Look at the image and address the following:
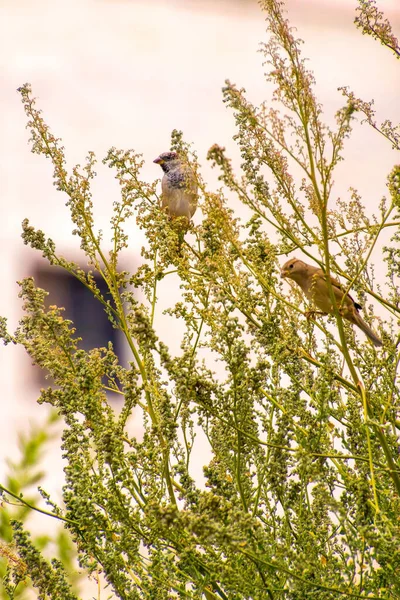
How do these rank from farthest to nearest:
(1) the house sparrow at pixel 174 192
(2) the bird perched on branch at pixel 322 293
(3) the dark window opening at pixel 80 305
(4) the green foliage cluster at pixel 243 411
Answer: (3) the dark window opening at pixel 80 305
(1) the house sparrow at pixel 174 192
(2) the bird perched on branch at pixel 322 293
(4) the green foliage cluster at pixel 243 411

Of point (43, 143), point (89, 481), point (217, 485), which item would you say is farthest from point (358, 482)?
point (43, 143)

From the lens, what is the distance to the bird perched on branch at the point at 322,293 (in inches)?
39.4

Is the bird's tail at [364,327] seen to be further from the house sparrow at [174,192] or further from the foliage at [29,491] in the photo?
the foliage at [29,491]

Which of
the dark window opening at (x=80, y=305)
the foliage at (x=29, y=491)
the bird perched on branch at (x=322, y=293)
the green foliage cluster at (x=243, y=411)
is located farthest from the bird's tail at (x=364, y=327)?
the dark window opening at (x=80, y=305)

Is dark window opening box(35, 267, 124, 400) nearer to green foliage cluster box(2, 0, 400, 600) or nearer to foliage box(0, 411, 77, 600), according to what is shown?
foliage box(0, 411, 77, 600)

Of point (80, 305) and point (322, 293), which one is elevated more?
point (80, 305)

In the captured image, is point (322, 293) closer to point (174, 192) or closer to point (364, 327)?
point (364, 327)

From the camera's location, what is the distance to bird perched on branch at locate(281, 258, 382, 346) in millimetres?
1000

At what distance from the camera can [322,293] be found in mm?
1075

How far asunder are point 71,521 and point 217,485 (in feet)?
0.46

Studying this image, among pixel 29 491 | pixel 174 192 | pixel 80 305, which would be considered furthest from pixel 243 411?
pixel 80 305

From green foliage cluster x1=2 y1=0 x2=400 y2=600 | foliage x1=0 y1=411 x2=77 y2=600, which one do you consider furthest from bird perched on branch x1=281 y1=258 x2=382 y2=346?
foliage x1=0 y1=411 x2=77 y2=600

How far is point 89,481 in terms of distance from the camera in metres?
0.72

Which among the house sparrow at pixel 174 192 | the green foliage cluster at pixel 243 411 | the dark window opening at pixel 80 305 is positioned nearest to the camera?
the green foliage cluster at pixel 243 411
